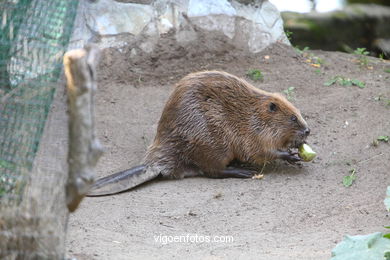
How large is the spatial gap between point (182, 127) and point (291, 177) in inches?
40.6

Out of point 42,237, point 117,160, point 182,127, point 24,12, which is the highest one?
point 24,12

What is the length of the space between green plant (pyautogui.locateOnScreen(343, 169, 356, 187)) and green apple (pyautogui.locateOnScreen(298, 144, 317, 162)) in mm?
360

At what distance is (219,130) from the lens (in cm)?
568

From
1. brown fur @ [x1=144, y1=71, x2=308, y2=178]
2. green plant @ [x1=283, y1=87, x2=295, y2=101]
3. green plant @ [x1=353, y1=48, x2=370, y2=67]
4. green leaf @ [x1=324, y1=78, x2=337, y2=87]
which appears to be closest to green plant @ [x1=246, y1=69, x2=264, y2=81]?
green plant @ [x1=283, y1=87, x2=295, y2=101]

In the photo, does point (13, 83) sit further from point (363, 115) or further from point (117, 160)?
point (363, 115)

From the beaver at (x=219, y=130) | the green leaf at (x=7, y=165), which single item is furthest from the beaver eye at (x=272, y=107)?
the green leaf at (x=7, y=165)

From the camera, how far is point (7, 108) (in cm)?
335

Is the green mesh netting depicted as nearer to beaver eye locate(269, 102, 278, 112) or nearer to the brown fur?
the brown fur

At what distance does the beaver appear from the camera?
5.62 m

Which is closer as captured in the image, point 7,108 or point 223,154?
point 7,108

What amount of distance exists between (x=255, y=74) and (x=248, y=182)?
1.90m

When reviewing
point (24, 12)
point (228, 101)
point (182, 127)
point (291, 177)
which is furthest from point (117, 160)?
point (24, 12)

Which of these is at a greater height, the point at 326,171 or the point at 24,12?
the point at 24,12

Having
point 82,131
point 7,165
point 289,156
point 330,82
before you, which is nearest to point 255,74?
point 330,82
